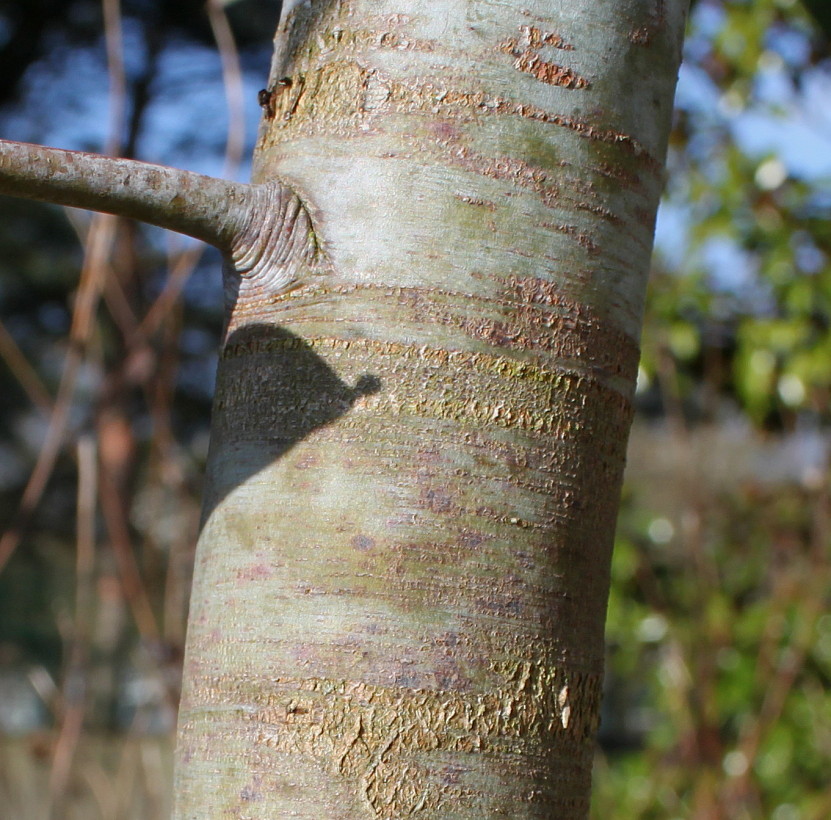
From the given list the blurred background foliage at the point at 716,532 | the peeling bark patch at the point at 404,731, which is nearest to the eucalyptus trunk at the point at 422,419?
the peeling bark patch at the point at 404,731

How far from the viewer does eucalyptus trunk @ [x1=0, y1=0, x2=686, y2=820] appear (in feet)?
1.85

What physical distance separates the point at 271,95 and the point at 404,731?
419mm

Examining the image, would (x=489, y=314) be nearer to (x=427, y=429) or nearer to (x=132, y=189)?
(x=427, y=429)

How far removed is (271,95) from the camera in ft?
2.30

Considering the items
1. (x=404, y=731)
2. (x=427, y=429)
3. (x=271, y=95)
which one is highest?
(x=271, y=95)

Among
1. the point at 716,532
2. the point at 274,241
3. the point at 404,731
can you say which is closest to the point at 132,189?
the point at 274,241

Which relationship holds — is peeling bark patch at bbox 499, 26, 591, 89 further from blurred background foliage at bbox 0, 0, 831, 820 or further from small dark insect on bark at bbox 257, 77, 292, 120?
blurred background foliage at bbox 0, 0, 831, 820

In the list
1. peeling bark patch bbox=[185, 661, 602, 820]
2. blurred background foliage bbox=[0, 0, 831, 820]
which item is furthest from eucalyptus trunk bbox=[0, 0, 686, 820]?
blurred background foliage bbox=[0, 0, 831, 820]

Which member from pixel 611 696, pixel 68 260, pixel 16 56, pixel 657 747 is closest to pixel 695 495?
pixel 657 747

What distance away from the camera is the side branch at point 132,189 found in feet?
1.79

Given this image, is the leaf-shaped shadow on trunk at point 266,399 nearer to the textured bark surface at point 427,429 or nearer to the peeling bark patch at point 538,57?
the textured bark surface at point 427,429

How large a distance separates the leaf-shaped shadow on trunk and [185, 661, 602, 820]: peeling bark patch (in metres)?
0.13

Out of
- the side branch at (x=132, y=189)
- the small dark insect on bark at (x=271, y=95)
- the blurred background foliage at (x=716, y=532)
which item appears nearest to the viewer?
the side branch at (x=132, y=189)

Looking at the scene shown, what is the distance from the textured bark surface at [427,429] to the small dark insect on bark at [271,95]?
2 cm
